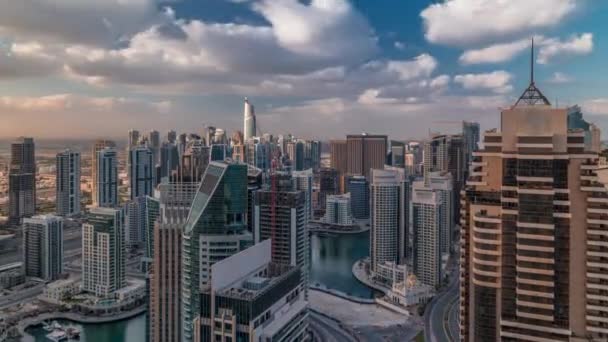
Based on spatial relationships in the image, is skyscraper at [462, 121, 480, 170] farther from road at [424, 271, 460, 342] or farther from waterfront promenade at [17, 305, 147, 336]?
waterfront promenade at [17, 305, 147, 336]

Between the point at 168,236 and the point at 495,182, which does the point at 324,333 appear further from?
the point at 495,182

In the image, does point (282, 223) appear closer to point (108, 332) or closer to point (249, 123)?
point (108, 332)

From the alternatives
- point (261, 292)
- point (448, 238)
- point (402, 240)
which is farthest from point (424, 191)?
point (261, 292)

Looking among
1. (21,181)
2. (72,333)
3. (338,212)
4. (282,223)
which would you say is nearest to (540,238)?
(282,223)

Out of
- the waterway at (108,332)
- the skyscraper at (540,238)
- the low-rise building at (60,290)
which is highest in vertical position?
the skyscraper at (540,238)

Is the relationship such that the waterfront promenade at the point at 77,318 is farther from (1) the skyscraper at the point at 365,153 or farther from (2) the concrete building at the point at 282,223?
(1) the skyscraper at the point at 365,153

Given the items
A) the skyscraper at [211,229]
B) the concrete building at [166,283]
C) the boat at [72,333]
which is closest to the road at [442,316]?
the skyscraper at [211,229]
